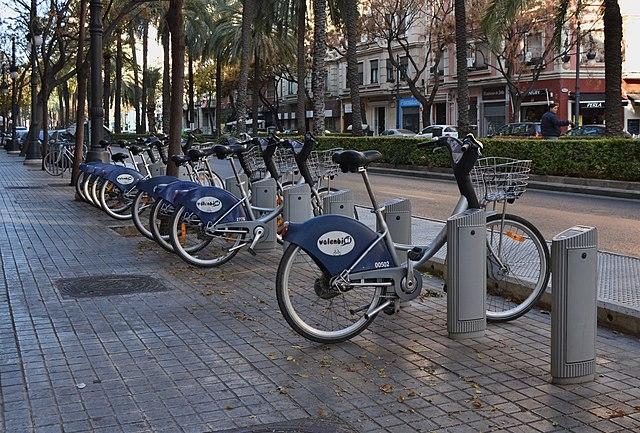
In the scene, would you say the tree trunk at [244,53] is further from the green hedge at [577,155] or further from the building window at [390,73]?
the building window at [390,73]

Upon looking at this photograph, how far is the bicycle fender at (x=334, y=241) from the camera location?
5469 millimetres

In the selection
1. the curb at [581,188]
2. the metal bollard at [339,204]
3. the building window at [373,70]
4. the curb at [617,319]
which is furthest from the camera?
the building window at [373,70]

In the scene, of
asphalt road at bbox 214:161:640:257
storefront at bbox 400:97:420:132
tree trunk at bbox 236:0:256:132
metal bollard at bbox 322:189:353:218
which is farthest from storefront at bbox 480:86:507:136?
metal bollard at bbox 322:189:353:218

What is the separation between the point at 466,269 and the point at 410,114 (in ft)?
183

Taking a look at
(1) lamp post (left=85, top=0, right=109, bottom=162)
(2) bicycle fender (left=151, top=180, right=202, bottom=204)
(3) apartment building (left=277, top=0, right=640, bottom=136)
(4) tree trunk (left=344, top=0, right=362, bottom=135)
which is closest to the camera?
(2) bicycle fender (left=151, top=180, right=202, bottom=204)

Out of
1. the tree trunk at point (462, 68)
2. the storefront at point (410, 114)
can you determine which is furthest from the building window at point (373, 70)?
the tree trunk at point (462, 68)

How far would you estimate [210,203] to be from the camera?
842 cm

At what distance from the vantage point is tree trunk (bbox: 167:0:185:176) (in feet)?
38.2

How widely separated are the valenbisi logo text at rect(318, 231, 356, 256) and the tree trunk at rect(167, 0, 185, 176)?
6.34 metres

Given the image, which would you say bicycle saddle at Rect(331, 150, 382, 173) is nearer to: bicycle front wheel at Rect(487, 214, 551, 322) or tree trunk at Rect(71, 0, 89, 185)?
bicycle front wheel at Rect(487, 214, 551, 322)

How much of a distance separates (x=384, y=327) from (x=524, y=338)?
102 centimetres

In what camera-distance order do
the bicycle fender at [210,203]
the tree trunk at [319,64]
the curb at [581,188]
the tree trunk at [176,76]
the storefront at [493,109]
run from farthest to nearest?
1. the storefront at [493,109]
2. the tree trunk at [319,64]
3. the curb at [581,188]
4. the tree trunk at [176,76]
5. the bicycle fender at [210,203]

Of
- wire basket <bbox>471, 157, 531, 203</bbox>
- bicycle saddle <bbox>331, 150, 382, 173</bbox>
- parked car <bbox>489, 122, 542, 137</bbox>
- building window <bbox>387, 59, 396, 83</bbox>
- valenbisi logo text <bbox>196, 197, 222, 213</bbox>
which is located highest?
building window <bbox>387, 59, 396, 83</bbox>

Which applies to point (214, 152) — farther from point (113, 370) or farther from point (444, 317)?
point (113, 370)
